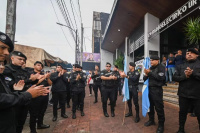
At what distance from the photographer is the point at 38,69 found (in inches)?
134

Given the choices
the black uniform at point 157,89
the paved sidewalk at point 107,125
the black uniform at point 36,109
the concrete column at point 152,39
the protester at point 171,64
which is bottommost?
the paved sidewalk at point 107,125

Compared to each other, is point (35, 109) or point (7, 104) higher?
point (7, 104)

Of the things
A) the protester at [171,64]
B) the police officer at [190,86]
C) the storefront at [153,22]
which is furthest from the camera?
the storefront at [153,22]

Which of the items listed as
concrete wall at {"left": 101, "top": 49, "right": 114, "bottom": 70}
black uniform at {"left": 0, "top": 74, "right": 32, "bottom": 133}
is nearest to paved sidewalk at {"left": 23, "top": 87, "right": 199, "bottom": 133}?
black uniform at {"left": 0, "top": 74, "right": 32, "bottom": 133}

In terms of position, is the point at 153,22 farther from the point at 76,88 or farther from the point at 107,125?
the point at 107,125

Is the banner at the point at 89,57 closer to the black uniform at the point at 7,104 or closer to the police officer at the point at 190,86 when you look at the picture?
the police officer at the point at 190,86

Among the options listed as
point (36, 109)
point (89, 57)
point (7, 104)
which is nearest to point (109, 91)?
point (36, 109)

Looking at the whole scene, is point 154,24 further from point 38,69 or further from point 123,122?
point 38,69

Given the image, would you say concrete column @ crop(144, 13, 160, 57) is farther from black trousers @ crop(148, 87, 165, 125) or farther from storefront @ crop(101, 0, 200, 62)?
black trousers @ crop(148, 87, 165, 125)

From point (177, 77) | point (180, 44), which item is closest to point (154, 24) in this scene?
point (180, 44)

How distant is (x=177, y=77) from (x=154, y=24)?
6664 mm

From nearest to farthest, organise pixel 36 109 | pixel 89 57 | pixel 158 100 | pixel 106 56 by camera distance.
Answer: pixel 158 100 < pixel 36 109 < pixel 106 56 < pixel 89 57

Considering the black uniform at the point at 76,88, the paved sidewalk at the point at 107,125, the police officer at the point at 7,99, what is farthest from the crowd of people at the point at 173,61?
the police officer at the point at 7,99

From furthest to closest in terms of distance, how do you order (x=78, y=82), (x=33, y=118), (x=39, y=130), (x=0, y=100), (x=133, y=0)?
(x=133, y=0) → (x=78, y=82) → (x=39, y=130) → (x=33, y=118) → (x=0, y=100)
